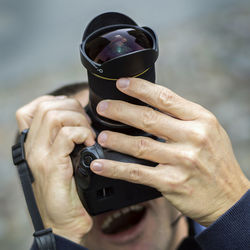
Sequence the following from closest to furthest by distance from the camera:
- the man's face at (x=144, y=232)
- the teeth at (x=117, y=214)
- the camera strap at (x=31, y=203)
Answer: the camera strap at (x=31, y=203) < the man's face at (x=144, y=232) < the teeth at (x=117, y=214)

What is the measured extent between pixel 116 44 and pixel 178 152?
26 cm

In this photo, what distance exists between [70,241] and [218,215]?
0.34 meters

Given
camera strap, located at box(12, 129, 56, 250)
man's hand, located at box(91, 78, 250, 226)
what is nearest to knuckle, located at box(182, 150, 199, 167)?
man's hand, located at box(91, 78, 250, 226)

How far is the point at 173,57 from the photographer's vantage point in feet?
12.1

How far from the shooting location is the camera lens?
0.84 meters

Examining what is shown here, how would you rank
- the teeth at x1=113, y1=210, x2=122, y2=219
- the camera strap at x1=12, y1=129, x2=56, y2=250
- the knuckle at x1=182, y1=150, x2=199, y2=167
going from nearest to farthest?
the knuckle at x1=182, y1=150, x2=199, y2=167
the camera strap at x1=12, y1=129, x2=56, y2=250
the teeth at x1=113, y1=210, x2=122, y2=219

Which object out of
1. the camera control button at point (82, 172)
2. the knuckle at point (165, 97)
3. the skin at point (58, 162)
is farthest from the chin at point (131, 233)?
the knuckle at point (165, 97)

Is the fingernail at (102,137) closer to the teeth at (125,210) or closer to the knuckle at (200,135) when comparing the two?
the knuckle at (200,135)

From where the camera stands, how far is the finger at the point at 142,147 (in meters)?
0.82

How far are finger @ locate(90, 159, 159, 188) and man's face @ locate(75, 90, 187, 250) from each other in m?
0.37

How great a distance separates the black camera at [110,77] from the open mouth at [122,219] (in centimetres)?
37

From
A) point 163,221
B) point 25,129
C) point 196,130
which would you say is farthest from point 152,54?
point 163,221

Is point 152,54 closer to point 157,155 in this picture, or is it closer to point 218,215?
point 157,155

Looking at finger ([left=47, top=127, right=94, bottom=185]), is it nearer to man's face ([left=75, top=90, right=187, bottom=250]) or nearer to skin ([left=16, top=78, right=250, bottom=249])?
skin ([left=16, top=78, right=250, bottom=249])
